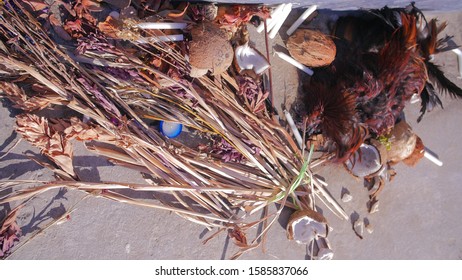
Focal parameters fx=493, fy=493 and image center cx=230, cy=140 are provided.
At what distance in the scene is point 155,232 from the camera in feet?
8.62

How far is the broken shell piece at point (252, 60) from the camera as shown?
261 centimetres

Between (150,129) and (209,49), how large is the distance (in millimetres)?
497

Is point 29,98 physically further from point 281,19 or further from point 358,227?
point 358,227

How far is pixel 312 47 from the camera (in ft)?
8.79

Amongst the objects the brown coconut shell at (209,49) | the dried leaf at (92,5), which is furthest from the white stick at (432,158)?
the dried leaf at (92,5)

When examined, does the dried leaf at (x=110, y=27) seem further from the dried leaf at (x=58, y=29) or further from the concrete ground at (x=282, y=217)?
the concrete ground at (x=282, y=217)

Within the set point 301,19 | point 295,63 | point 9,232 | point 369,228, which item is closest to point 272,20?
point 301,19

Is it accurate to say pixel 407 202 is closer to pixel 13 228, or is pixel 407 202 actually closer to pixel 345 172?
pixel 345 172

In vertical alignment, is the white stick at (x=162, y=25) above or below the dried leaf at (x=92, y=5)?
below

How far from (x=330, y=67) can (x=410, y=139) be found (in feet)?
2.04

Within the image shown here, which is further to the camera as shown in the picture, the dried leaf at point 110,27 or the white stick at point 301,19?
the white stick at point 301,19

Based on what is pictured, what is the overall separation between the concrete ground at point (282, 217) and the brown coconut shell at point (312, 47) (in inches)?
4.4

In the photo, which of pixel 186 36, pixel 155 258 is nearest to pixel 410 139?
pixel 186 36

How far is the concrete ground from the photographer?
246 centimetres
